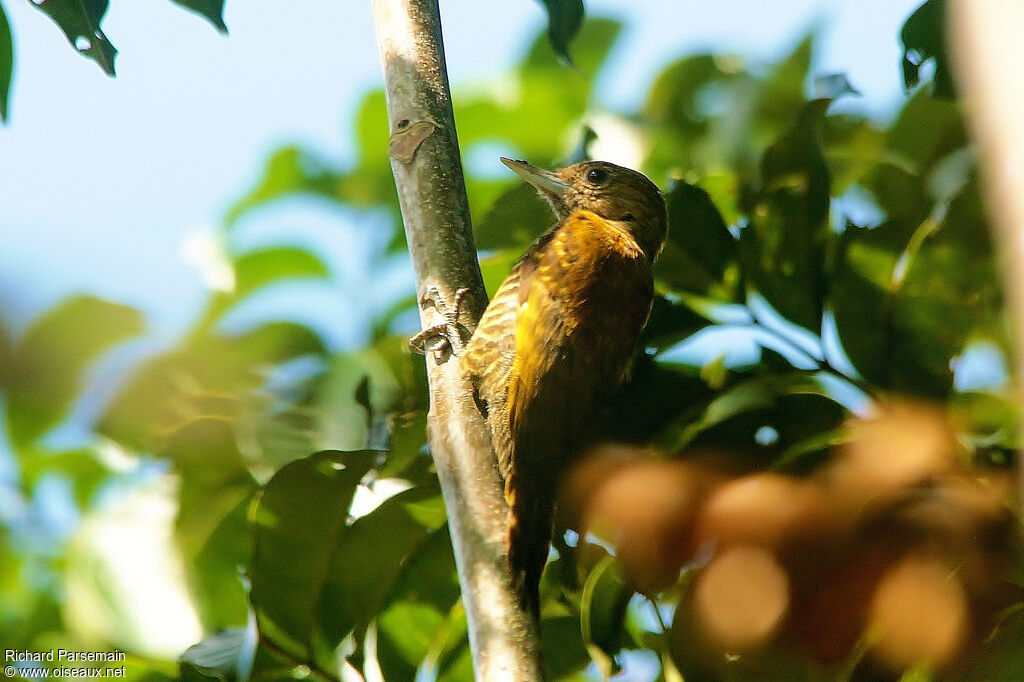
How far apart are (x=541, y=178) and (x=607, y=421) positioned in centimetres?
98

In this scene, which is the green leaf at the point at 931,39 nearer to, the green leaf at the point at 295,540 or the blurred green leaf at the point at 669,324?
the blurred green leaf at the point at 669,324

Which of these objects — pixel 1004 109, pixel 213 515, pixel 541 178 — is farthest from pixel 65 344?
pixel 1004 109

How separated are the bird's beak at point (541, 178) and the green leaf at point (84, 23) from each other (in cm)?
96

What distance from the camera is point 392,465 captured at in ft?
6.01

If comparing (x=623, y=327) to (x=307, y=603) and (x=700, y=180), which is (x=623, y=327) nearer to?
(x=700, y=180)

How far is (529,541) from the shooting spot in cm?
171

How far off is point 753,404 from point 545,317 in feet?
2.46

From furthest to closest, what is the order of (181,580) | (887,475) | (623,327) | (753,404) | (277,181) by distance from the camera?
1. (277,181)
2. (623,327)
3. (181,580)
4. (753,404)
5. (887,475)

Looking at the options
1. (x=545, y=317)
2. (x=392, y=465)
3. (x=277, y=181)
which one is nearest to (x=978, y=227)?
(x=545, y=317)

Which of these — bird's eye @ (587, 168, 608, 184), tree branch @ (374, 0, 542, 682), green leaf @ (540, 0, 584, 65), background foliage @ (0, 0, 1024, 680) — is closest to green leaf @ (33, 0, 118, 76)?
background foliage @ (0, 0, 1024, 680)

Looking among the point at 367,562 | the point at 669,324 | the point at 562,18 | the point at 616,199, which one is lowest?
the point at 367,562

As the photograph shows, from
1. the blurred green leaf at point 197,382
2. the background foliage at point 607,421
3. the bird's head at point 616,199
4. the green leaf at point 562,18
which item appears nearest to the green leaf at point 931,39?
the background foliage at point 607,421

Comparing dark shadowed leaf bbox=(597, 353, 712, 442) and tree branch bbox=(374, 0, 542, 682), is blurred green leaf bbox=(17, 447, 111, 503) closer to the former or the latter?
tree branch bbox=(374, 0, 542, 682)

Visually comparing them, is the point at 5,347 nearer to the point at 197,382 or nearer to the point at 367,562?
the point at 197,382
